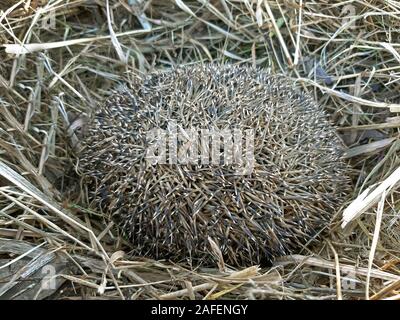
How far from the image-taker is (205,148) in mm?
2627

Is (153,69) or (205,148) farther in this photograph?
(153,69)

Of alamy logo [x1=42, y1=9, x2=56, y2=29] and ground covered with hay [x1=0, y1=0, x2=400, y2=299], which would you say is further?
alamy logo [x1=42, y1=9, x2=56, y2=29]

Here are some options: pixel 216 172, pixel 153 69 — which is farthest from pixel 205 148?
pixel 153 69

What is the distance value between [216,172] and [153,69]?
1240 millimetres

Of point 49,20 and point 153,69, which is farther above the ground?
point 49,20

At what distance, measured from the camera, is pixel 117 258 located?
2.73 metres

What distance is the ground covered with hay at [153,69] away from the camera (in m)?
2.65

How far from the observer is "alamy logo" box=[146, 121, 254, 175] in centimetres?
263

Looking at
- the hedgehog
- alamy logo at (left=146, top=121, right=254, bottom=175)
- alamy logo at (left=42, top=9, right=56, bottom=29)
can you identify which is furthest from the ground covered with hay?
alamy logo at (left=146, top=121, right=254, bottom=175)

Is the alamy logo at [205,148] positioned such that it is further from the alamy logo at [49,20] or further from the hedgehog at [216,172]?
the alamy logo at [49,20]

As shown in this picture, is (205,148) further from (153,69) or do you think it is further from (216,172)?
(153,69)

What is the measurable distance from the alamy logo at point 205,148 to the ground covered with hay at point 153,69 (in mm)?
461

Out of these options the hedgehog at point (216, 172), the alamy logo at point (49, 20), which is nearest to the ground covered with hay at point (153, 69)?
the alamy logo at point (49, 20)

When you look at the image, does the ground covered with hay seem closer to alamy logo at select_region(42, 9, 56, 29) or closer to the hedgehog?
alamy logo at select_region(42, 9, 56, 29)
